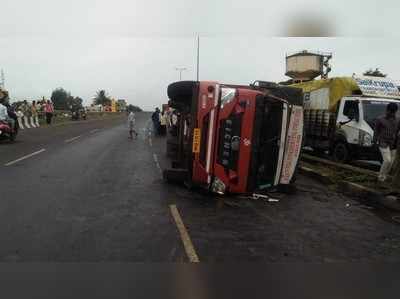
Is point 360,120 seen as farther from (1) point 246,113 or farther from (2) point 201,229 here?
(2) point 201,229

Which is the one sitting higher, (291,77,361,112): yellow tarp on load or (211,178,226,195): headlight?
(291,77,361,112): yellow tarp on load

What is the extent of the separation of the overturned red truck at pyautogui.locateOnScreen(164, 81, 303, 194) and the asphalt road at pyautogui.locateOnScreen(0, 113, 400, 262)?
422mm

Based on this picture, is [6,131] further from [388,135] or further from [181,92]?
[388,135]

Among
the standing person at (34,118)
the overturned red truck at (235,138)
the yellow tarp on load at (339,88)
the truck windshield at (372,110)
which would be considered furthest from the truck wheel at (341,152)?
the standing person at (34,118)

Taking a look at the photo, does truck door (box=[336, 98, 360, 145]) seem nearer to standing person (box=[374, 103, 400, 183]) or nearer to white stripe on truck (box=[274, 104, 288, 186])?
standing person (box=[374, 103, 400, 183])

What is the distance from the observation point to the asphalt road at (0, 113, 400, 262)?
587cm

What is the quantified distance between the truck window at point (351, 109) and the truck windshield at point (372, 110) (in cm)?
27

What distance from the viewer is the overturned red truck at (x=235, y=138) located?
920 centimetres

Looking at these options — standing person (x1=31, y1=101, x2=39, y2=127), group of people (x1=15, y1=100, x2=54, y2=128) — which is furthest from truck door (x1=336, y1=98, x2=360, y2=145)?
standing person (x1=31, y1=101, x2=39, y2=127)

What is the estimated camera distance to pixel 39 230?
6656mm

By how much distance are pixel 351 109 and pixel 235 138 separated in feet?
25.6

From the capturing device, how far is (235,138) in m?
9.21

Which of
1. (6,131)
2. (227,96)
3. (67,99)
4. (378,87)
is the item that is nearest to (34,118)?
(6,131)

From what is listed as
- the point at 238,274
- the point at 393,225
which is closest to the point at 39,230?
the point at 238,274
